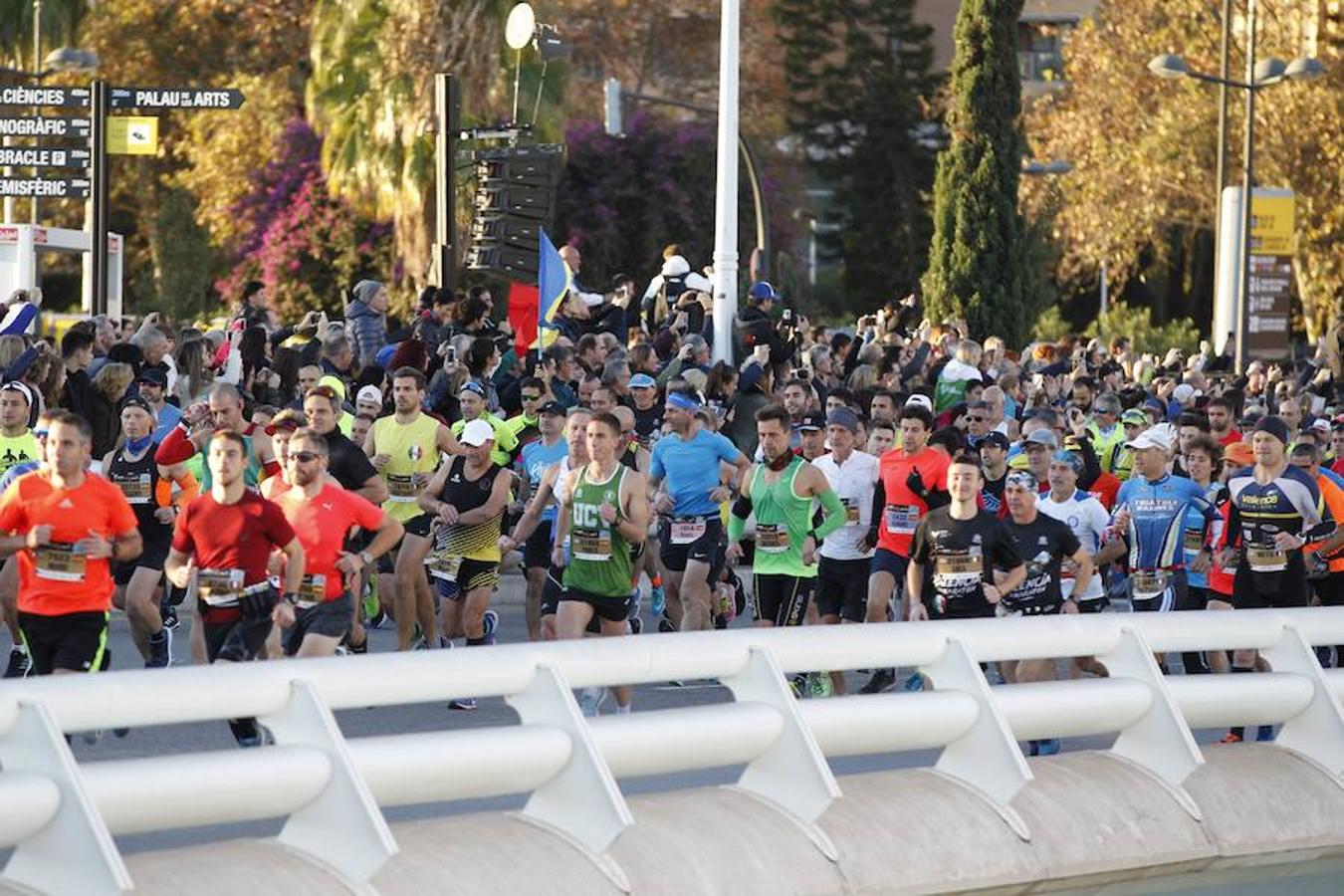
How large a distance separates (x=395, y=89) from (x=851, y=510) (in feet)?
82.0

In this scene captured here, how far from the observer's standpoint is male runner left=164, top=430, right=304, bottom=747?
434 inches

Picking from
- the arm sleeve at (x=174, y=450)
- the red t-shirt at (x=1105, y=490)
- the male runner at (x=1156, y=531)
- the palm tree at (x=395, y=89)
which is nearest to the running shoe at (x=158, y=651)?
the arm sleeve at (x=174, y=450)

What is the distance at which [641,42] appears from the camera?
5934 cm

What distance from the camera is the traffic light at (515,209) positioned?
2280 cm

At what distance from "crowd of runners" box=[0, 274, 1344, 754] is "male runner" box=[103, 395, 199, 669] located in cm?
2

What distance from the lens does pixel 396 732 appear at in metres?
12.6

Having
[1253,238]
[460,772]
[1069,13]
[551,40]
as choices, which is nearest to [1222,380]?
[551,40]

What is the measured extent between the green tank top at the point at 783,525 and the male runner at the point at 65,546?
4302mm

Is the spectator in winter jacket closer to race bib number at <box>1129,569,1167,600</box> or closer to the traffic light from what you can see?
the traffic light

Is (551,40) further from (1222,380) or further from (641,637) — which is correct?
(641,637)

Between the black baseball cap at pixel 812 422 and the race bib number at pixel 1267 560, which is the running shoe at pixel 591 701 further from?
the race bib number at pixel 1267 560

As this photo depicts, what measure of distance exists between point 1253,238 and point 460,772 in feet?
117

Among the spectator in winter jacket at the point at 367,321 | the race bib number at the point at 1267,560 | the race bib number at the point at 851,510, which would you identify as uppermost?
the spectator in winter jacket at the point at 367,321

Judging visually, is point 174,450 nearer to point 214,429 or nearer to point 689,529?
point 214,429
